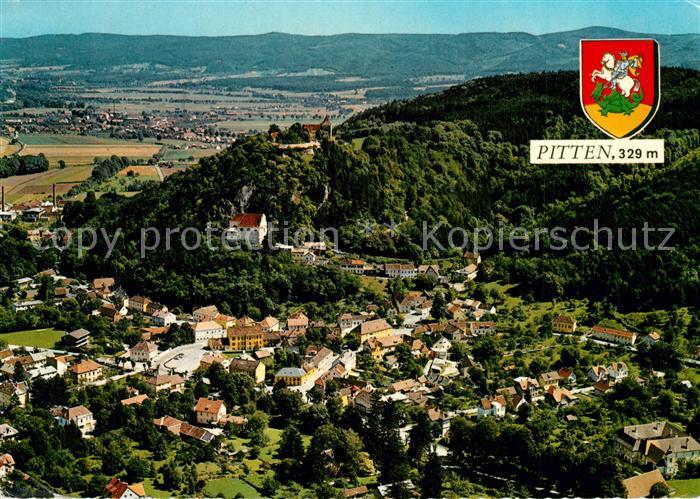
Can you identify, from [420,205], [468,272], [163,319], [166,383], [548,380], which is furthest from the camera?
[420,205]

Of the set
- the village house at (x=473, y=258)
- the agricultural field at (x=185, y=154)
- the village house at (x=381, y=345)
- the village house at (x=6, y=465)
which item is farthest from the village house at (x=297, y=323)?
the agricultural field at (x=185, y=154)

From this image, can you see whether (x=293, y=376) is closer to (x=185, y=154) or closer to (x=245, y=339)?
(x=245, y=339)

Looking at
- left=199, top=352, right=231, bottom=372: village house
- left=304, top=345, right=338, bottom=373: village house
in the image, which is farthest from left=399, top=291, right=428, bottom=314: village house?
left=199, top=352, right=231, bottom=372: village house

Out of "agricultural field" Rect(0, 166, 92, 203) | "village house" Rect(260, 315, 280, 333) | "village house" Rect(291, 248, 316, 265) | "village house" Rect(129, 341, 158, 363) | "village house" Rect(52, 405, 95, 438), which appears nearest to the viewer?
"village house" Rect(52, 405, 95, 438)

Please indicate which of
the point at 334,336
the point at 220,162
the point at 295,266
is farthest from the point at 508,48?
the point at 334,336

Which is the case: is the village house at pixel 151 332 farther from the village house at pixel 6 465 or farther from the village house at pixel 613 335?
the village house at pixel 613 335

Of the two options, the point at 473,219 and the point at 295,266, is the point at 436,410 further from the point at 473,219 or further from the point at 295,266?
the point at 473,219

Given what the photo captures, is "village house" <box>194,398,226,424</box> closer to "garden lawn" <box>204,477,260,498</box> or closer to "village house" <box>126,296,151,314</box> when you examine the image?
"garden lawn" <box>204,477,260,498</box>

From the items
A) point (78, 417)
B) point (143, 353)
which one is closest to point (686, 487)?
point (78, 417)
